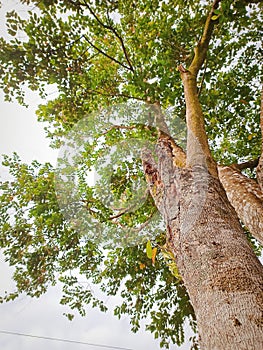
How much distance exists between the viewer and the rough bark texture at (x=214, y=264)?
2.70ft

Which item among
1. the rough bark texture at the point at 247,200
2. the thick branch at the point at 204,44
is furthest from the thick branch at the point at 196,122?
the rough bark texture at the point at 247,200

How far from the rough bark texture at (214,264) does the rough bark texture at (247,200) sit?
2.31 feet

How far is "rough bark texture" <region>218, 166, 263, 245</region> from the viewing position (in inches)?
86.6

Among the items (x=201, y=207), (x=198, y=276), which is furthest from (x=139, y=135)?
(x=198, y=276)

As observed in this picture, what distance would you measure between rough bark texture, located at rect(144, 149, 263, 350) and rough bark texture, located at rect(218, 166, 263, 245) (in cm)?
70

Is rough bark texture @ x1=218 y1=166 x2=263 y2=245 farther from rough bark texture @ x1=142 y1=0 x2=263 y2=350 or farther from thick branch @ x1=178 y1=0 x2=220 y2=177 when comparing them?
thick branch @ x1=178 y1=0 x2=220 y2=177

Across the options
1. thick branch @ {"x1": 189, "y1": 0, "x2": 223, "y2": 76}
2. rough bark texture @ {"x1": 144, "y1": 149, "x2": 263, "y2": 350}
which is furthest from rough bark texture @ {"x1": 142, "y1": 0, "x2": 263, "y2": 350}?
thick branch @ {"x1": 189, "y1": 0, "x2": 223, "y2": 76}

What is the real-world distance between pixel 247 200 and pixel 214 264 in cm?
150

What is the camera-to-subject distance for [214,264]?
108 cm

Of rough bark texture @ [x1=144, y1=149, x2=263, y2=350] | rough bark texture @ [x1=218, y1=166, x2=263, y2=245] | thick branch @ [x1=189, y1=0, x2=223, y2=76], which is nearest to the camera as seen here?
rough bark texture @ [x1=144, y1=149, x2=263, y2=350]

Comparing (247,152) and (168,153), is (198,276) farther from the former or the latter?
(247,152)

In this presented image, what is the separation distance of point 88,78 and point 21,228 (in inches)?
143

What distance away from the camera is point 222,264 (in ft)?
3.48

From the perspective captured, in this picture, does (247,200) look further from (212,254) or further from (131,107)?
(131,107)
